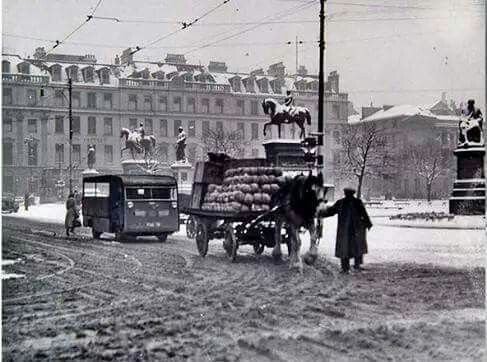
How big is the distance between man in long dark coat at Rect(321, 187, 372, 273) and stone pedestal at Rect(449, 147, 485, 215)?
0.72 metres

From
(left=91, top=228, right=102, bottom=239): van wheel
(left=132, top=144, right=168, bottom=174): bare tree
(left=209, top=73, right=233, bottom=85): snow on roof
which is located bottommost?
(left=91, top=228, right=102, bottom=239): van wheel

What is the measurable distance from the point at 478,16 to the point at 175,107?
88.7 inches

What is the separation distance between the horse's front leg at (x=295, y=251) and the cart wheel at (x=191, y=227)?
90cm

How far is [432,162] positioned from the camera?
14.7ft

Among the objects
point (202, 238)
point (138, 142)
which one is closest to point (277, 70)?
point (138, 142)

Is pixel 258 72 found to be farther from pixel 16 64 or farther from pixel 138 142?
pixel 16 64

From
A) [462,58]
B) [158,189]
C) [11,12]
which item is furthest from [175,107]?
[462,58]

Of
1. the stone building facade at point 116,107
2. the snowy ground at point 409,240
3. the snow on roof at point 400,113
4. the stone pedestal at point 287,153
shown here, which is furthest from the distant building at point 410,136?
the stone pedestal at point 287,153

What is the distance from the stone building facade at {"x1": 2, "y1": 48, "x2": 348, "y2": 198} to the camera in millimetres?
3957

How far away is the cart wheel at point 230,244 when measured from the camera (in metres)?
4.37

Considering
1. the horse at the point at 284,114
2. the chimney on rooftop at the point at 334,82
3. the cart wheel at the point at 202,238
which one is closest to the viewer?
the horse at the point at 284,114

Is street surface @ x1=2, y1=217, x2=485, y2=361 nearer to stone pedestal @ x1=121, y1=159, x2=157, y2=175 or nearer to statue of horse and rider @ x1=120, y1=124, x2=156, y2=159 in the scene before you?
stone pedestal @ x1=121, y1=159, x2=157, y2=175

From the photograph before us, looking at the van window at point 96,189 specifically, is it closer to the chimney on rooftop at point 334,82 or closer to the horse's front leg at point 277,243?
the horse's front leg at point 277,243

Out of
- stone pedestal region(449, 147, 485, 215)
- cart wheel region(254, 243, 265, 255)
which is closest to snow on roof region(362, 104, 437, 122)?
stone pedestal region(449, 147, 485, 215)
